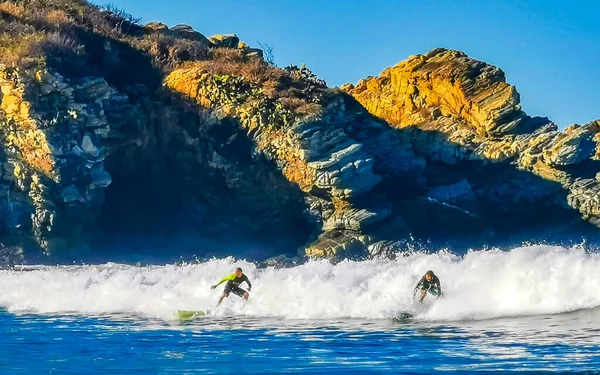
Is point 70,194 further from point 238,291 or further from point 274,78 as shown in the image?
point 238,291

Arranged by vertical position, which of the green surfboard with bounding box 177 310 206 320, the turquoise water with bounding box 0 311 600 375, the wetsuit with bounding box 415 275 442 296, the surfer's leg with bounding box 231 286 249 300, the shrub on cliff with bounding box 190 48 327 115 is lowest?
the turquoise water with bounding box 0 311 600 375

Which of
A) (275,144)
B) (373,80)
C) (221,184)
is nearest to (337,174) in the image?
(275,144)

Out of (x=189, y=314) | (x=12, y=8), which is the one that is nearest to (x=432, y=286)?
(x=189, y=314)

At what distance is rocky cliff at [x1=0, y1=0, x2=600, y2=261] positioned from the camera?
103ft

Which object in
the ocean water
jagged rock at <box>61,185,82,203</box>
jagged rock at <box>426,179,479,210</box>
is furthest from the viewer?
jagged rock at <box>426,179,479,210</box>

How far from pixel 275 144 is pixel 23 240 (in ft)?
37.4

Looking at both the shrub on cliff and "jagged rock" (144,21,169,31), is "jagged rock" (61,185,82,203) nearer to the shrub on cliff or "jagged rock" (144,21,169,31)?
the shrub on cliff

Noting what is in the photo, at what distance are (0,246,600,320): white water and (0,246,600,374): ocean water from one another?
0.04m

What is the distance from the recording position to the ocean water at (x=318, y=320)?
9969 millimetres

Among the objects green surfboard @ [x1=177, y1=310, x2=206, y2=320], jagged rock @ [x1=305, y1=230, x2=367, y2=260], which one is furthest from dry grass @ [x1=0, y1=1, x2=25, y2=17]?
green surfboard @ [x1=177, y1=310, x2=206, y2=320]

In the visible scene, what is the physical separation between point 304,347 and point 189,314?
18.8 ft

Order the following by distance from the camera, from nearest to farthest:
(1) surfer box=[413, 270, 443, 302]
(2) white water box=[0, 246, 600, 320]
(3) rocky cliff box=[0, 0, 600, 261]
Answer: (2) white water box=[0, 246, 600, 320], (1) surfer box=[413, 270, 443, 302], (3) rocky cliff box=[0, 0, 600, 261]

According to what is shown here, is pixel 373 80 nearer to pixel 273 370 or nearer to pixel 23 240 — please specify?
pixel 23 240

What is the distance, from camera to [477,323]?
1366 cm
